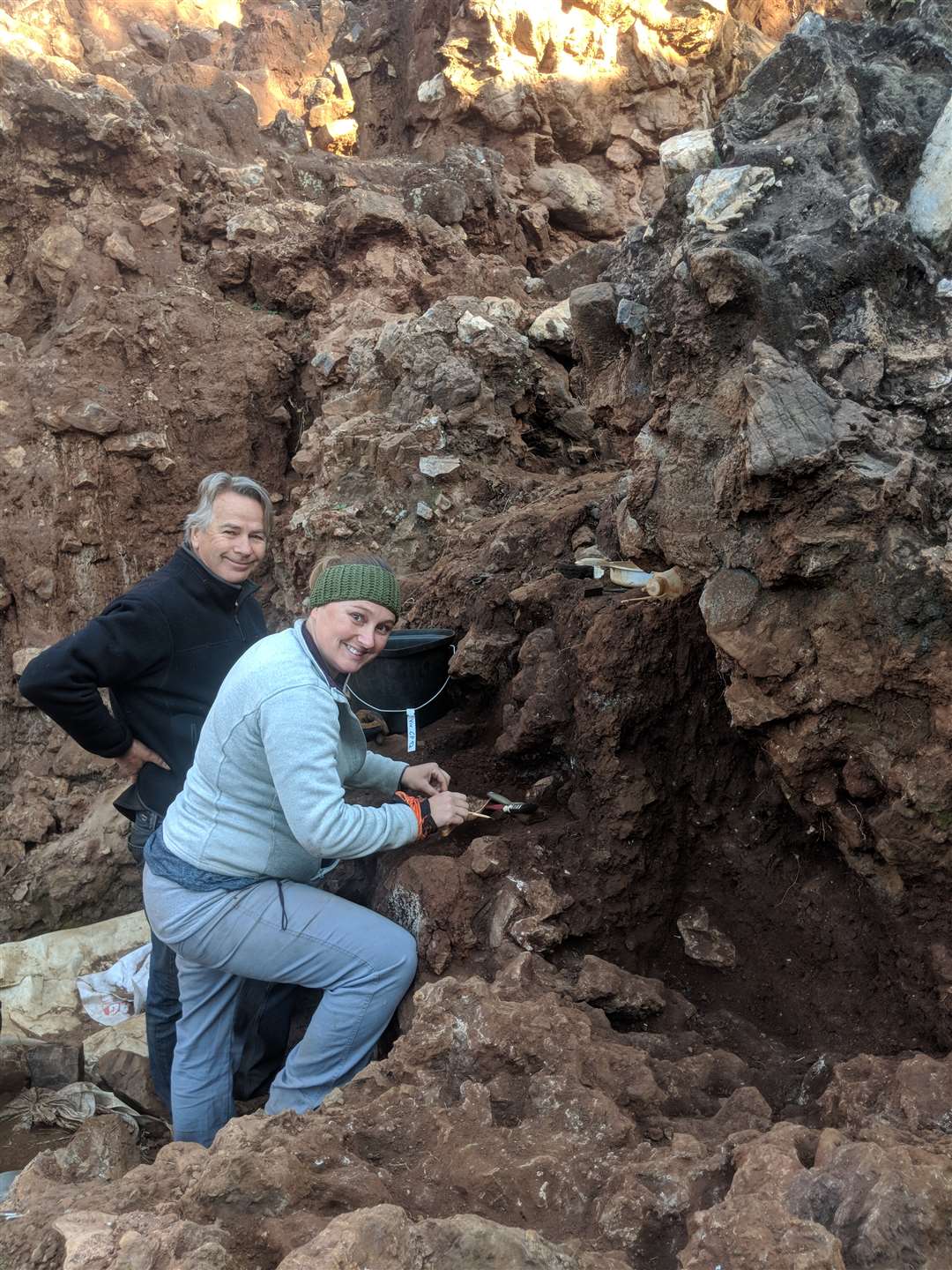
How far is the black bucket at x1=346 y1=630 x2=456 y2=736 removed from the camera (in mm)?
3746

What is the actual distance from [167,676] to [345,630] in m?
0.99

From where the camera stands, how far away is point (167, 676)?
10.4 feet

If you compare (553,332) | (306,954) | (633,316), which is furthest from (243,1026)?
(553,332)

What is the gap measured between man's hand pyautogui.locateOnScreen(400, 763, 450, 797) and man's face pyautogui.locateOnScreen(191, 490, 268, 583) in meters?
0.95

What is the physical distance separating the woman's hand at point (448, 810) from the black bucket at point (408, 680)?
108 cm

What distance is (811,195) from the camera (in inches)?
108

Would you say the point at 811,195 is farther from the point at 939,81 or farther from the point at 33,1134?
the point at 33,1134

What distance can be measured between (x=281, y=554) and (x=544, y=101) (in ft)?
22.7

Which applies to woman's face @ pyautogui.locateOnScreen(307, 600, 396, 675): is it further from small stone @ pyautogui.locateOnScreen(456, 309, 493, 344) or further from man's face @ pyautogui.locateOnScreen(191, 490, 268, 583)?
small stone @ pyautogui.locateOnScreen(456, 309, 493, 344)

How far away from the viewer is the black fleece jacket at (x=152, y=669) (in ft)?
9.85

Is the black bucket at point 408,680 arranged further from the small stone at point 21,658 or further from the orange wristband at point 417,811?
the small stone at point 21,658

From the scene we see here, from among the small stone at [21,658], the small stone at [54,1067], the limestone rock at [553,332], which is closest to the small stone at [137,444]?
the small stone at [21,658]

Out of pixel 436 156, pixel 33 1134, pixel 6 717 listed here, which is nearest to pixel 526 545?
pixel 33 1134

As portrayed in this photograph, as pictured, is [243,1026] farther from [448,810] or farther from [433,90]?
[433,90]
